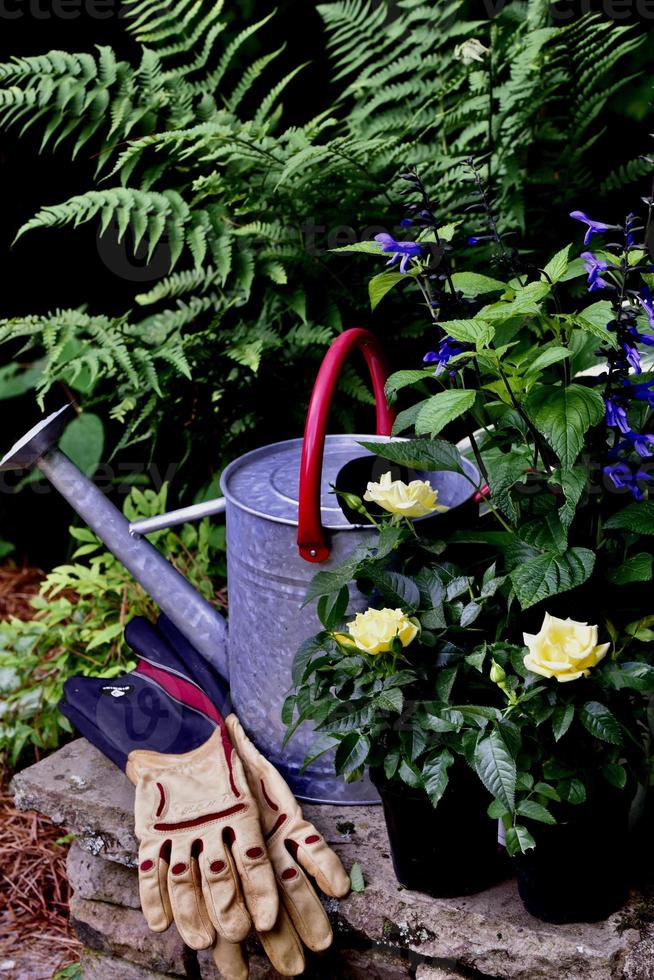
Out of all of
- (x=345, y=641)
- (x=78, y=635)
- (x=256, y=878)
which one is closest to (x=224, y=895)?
(x=256, y=878)

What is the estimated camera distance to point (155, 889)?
4.35 feet

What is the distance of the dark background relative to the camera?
109 inches

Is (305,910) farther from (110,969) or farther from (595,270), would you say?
(595,270)

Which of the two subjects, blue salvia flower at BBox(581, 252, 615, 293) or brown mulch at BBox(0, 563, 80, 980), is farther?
brown mulch at BBox(0, 563, 80, 980)

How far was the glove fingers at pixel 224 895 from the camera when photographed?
4.18ft

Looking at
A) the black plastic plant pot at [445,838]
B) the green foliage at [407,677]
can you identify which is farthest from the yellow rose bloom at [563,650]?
the black plastic plant pot at [445,838]

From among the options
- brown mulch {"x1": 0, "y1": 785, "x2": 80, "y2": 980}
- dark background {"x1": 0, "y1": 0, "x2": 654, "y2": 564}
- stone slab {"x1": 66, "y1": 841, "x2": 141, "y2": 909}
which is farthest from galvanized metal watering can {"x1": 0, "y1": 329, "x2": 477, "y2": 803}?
dark background {"x1": 0, "y1": 0, "x2": 654, "y2": 564}

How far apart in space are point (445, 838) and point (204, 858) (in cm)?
36

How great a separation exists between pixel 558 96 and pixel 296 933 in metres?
1.75

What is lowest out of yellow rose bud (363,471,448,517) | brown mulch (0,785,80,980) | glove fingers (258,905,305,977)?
brown mulch (0,785,80,980)

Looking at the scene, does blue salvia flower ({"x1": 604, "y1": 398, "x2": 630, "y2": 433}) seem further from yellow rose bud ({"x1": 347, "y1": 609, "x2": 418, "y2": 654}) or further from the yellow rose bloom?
yellow rose bud ({"x1": 347, "y1": 609, "x2": 418, "y2": 654})

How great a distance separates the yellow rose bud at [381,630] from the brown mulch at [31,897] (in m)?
1.17

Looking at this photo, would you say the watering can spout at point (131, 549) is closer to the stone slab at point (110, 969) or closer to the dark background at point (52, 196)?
the stone slab at point (110, 969)

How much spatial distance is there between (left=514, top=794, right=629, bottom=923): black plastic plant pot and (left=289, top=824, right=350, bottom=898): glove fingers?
0.26m
